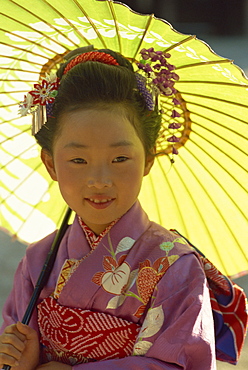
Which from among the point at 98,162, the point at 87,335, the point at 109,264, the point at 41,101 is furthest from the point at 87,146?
the point at 87,335

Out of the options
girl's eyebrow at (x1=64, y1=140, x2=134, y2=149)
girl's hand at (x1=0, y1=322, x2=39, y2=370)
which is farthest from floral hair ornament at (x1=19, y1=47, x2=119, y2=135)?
girl's hand at (x1=0, y1=322, x2=39, y2=370)

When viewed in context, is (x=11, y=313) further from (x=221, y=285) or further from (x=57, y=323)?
(x=221, y=285)

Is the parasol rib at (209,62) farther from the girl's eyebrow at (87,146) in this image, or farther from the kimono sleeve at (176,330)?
the kimono sleeve at (176,330)

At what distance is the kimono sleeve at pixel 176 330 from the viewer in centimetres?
131

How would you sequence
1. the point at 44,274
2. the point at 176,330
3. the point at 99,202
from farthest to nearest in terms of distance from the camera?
1. the point at 44,274
2. the point at 99,202
3. the point at 176,330

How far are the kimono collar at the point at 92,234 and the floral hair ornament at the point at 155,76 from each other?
33 cm

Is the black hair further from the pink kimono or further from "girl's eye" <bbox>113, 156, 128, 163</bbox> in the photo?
the pink kimono

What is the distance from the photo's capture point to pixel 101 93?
1415mm

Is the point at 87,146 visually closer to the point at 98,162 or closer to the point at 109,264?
the point at 98,162

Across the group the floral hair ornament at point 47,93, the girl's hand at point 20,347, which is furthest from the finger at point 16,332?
the floral hair ornament at point 47,93

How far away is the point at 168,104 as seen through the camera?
166 centimetres

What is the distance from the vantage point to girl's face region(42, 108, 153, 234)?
4.54 feet

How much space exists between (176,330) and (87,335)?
9.2 inches

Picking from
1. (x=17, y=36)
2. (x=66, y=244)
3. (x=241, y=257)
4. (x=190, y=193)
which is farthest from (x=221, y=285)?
(x=17, y=36)
